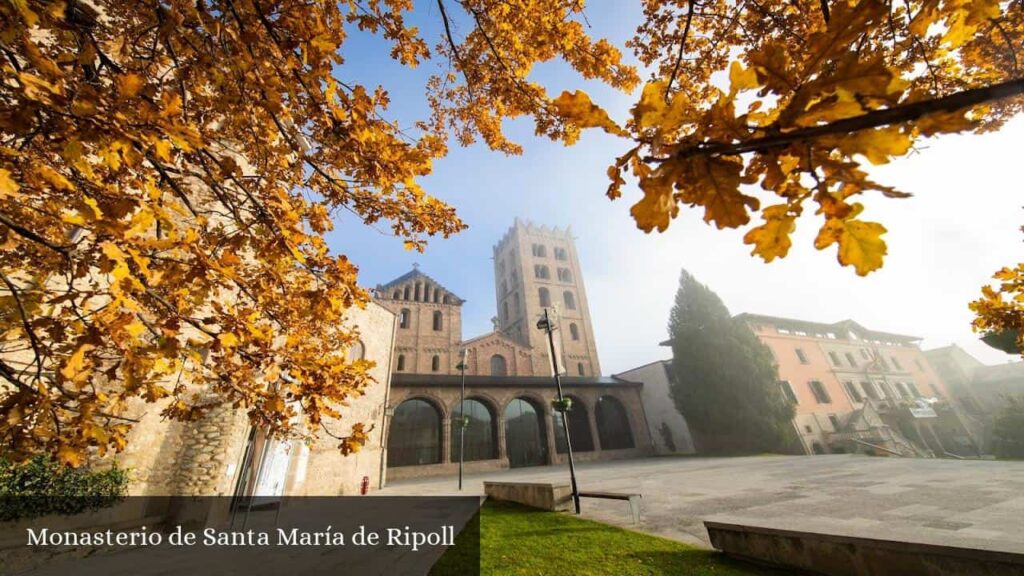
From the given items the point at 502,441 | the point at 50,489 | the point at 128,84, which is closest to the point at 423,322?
the point at 502,441

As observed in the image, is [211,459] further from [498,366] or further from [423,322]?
[498,366]

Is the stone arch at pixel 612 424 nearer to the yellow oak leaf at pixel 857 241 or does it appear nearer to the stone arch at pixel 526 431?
the stone arch at pixel 526 431

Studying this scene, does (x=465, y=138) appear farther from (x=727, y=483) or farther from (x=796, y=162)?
(x=727, y=483)

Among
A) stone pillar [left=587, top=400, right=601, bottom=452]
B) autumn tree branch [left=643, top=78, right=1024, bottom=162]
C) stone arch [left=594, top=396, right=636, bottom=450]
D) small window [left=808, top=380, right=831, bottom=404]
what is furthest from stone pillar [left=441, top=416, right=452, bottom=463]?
small window [left=808, top=380, right=831, bottom=404]

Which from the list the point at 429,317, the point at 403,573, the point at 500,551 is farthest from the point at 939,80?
the point at 429,317

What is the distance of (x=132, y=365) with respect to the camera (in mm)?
1993

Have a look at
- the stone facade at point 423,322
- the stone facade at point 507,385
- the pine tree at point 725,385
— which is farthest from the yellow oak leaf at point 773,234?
the stone facade at point 423,322

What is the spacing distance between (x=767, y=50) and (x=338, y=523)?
1056cm

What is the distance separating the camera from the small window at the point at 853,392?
28.9 m

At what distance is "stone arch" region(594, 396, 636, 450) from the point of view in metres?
27.6

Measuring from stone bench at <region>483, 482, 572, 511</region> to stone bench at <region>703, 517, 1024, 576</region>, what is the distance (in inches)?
170

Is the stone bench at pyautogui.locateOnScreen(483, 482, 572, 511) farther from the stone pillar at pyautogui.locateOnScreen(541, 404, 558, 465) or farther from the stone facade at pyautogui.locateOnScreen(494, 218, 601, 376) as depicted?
the stone facade at pyautogui.locateOnScreen(494, 218, 601, 376)

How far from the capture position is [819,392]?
27.4 m

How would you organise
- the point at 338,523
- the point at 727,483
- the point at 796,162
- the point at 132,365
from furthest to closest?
the point at 727,483 < the point at 338,523 < the point at 132,365 < the point at 796,162
